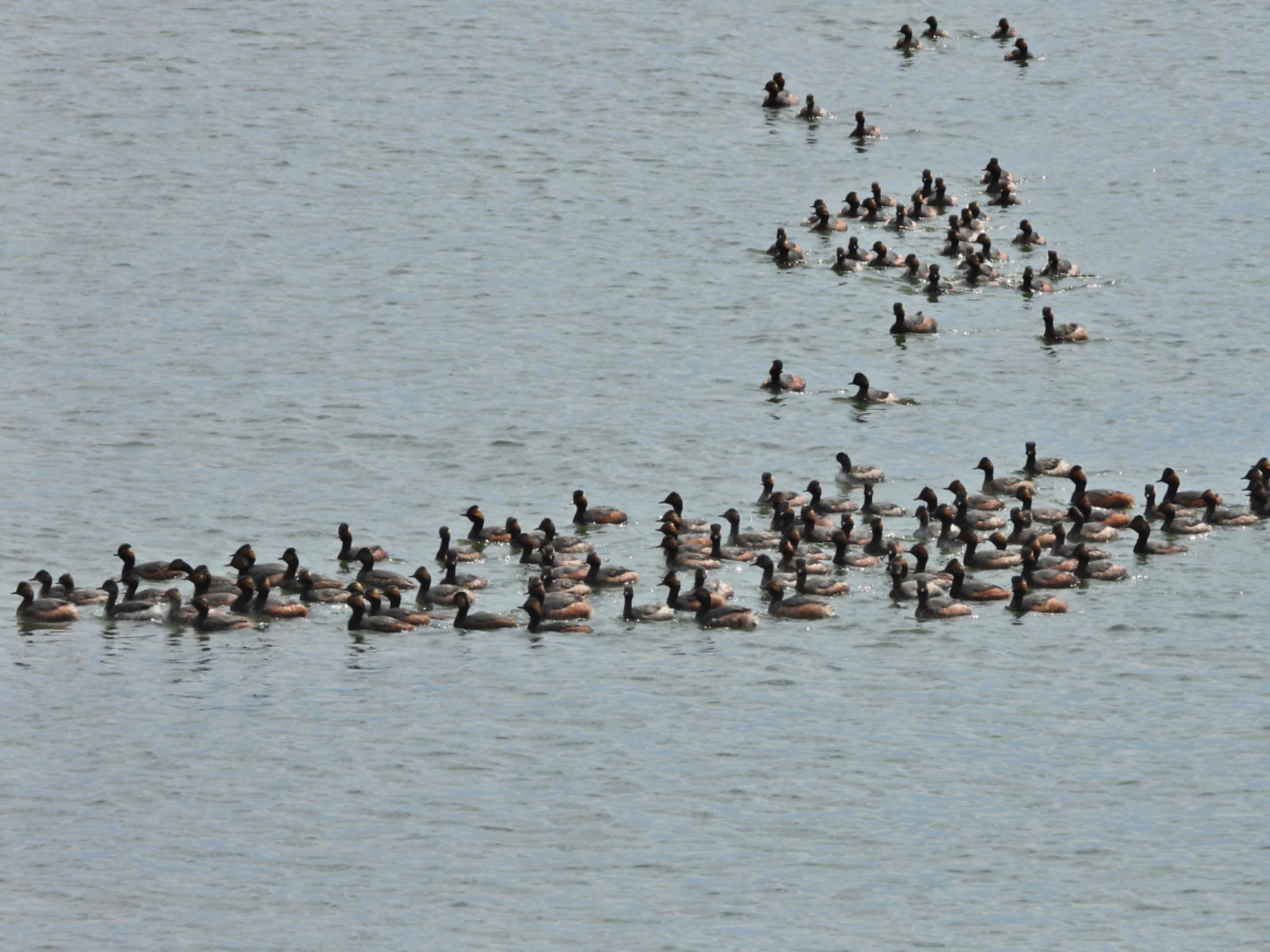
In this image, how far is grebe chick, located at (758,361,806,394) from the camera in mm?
54188

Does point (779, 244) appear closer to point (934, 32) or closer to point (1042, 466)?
point (1042, 466)

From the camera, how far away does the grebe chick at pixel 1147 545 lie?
45312mm

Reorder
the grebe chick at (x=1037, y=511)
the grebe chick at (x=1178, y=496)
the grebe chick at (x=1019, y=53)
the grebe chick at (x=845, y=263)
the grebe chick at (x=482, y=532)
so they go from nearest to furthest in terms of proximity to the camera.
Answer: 1. the grebe chick at (x=482, y=532)
2. the grebe chick at (x=1037, y=511)
3. the grebe chick at (x=1178, y=496)
4. the grebe chick at (x=845, y=263)
5. the grebe chick at (x=1019, y=53)

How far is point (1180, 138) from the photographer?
242 ft

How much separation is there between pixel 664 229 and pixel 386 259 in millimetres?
7186

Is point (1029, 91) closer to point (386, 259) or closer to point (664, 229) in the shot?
point (664, 229)

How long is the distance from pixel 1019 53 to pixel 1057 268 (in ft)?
70.4

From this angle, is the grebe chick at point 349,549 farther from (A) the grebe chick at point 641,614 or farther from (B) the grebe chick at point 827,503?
(B) the grebe chick at point 827,503

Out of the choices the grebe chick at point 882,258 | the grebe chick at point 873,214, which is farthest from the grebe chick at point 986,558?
the grebe chick at point 873,214

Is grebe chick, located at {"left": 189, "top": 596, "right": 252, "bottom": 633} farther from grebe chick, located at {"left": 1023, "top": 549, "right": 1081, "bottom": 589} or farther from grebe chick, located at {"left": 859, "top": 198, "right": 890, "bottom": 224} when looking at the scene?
grebe chick, located at {"left": 859, "top": 198, "right": 890, "bottom": 224}

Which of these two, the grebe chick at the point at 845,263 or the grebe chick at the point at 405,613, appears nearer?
the grebe chick at the point at 405,613

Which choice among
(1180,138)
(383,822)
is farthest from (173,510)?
(1180,138)

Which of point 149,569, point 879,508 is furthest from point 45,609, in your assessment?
point 879,508

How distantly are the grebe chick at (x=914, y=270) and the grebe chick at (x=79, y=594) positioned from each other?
24702 mm
